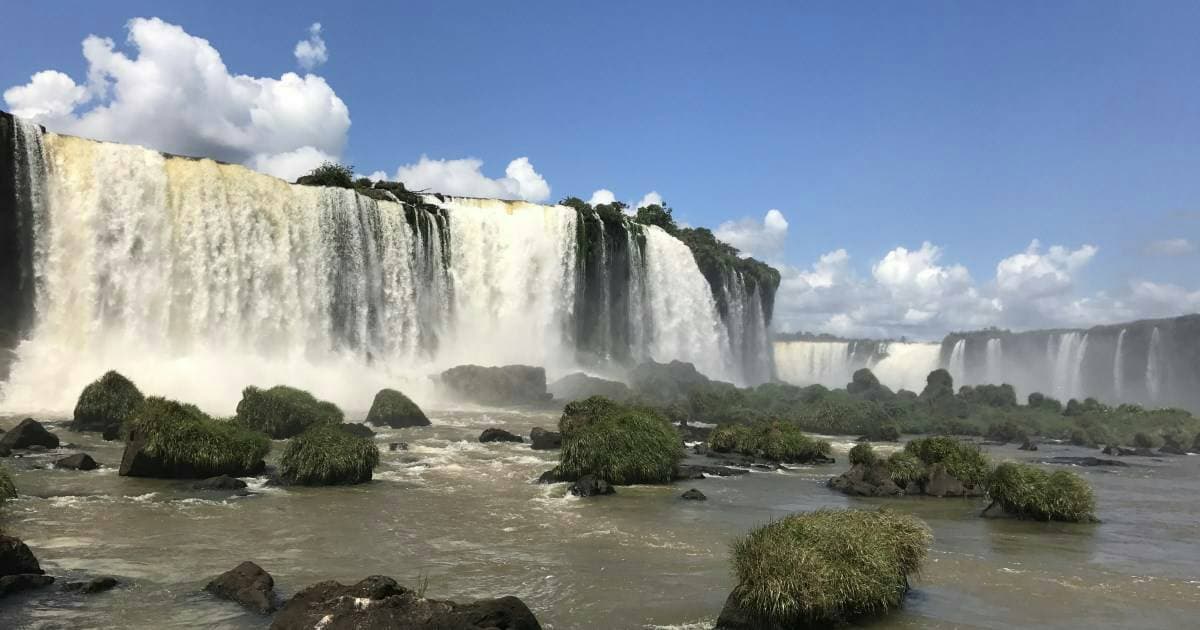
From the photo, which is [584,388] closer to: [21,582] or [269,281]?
[269,281]

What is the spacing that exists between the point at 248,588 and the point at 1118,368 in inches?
3360

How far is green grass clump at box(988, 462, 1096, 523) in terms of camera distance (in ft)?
52.2

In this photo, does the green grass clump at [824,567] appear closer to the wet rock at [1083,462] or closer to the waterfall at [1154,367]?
the wet rock at [1083,462]

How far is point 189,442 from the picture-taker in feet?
56.7

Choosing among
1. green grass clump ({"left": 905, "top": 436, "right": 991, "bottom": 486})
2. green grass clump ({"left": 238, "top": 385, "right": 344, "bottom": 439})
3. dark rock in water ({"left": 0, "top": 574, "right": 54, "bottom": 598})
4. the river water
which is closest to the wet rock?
the river water

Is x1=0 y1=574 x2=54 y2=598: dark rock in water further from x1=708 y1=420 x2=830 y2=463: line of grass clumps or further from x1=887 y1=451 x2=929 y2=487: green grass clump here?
x1=708 y1=420 x2=830 y2=463: line of grass clumps

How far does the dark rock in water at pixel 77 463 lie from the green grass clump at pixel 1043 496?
2041 cm

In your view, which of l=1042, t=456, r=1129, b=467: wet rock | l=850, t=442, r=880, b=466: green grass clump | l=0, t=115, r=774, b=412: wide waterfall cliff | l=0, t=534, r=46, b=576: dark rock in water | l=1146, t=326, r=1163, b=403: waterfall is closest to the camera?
l=0, t=534, r=46, b=576: dark rock in water

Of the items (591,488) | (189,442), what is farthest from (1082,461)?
(189,442)

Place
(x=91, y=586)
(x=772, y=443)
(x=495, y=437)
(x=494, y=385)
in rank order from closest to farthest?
1. (x=91, y=586)
2. (x=772, y=443)
3. (x=495, y=437)
4. (x=494, y=385)

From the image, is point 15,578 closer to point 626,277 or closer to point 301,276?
point 301,276

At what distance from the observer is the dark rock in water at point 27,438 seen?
1938 centimetres

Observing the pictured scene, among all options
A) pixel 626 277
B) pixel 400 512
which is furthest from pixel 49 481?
pixel 626 277

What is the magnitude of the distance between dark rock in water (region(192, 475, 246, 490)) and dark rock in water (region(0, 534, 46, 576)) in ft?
22.9
